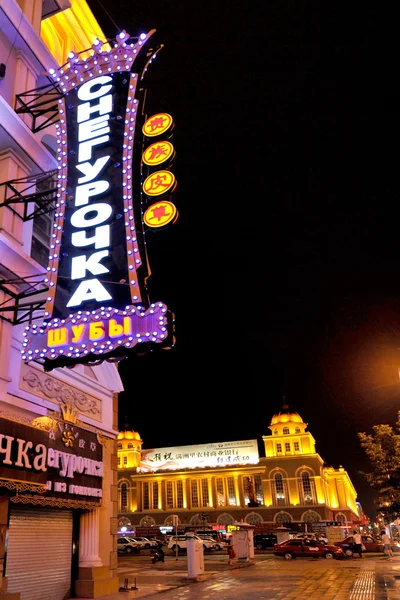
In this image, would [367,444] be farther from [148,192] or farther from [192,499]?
[192,499]

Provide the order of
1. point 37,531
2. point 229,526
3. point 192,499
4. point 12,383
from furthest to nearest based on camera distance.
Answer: point 192,499 < point 229,526 < point 37,531 < point 12,383

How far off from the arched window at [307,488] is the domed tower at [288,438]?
3.59m

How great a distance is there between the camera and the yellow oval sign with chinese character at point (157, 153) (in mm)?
12492

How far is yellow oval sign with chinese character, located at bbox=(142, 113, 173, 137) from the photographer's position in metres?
12.9

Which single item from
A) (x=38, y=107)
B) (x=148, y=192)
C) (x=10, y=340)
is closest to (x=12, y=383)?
(x=10, y=340)

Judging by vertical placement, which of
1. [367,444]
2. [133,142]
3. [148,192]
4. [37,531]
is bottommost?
[37,531]

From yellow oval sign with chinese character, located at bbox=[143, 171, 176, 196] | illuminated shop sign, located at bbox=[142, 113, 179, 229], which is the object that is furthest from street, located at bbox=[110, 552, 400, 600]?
yellow oval sign with chinese character, located at bbox=[143, 171, 176, 196]

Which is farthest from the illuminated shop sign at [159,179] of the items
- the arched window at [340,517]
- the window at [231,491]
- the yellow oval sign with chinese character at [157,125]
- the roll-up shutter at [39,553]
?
the arched window at [340,517]

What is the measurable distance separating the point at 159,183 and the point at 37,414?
612 centimetres

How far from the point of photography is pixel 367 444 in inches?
881

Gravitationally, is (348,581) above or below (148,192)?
below

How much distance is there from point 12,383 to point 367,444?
1700cm

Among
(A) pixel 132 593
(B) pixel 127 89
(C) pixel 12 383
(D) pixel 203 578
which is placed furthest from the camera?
(D) pixel 203 578

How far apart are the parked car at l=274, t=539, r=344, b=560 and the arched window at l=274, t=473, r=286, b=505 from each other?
122 ft
